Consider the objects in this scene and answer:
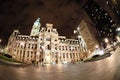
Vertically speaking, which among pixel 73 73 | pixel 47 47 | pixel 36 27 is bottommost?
pixel 73 73

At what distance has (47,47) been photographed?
5834cm

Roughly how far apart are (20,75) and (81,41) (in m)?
59.9

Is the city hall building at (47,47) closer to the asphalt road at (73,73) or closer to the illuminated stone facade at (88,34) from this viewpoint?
the illuminated stone facade at (88,34)

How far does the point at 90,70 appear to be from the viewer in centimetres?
521

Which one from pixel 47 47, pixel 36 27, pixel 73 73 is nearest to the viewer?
pixel 73 73

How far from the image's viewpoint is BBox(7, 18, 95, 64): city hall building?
55250 mm

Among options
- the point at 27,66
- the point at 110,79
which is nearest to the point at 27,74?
the point at 27,66

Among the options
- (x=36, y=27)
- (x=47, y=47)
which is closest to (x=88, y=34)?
(x=47, y=47)

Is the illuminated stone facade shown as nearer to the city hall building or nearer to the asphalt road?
the city hall building

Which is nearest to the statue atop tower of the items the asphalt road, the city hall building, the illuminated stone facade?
the city hall building

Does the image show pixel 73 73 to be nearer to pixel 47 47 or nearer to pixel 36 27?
pixel 47 47

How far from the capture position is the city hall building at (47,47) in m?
55.2

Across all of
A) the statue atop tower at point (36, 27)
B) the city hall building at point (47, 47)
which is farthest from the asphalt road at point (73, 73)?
the statue atop tower at point (36, 27)

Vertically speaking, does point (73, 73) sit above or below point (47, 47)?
below
